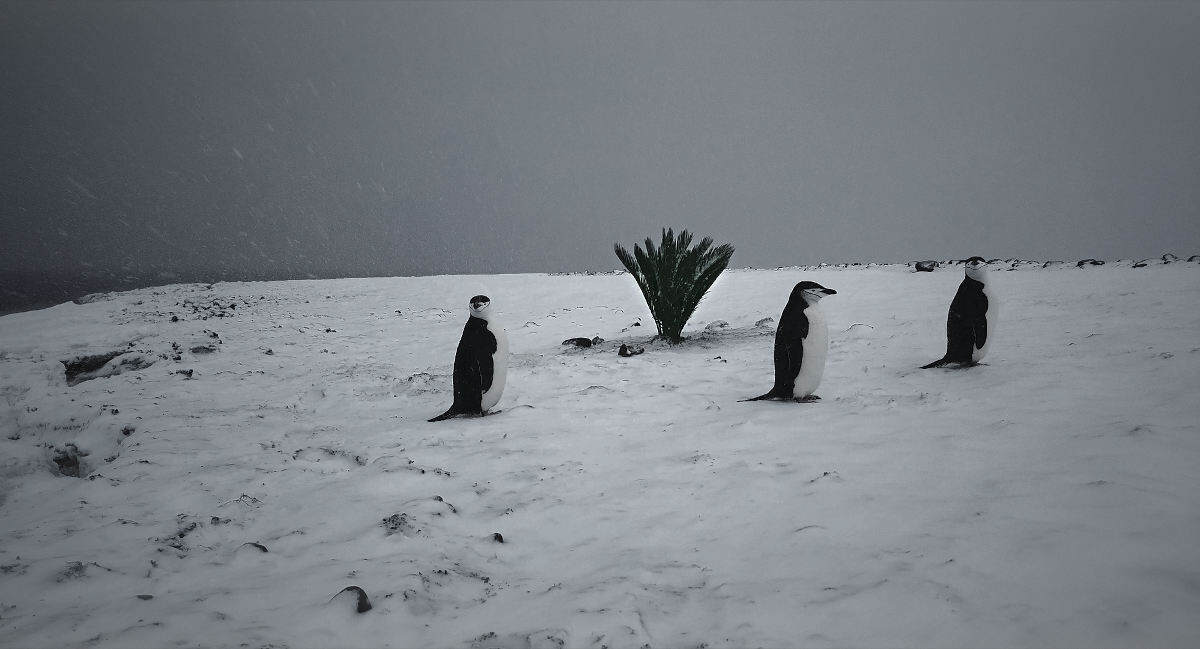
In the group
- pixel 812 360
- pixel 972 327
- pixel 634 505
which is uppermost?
pixel 972 327

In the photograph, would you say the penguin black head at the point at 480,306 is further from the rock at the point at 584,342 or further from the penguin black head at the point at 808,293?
the rock at the point at 584,342

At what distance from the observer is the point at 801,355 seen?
4641mm

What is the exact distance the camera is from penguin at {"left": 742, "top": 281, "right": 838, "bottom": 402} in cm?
465

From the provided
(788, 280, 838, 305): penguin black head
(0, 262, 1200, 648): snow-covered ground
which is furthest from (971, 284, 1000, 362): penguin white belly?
(788, 280, 838, 305): penguin black head

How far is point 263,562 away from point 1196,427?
4673 millimetres

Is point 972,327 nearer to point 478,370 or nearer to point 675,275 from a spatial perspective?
point 675,275

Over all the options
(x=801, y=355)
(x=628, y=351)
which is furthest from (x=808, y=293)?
(x=628, y=351)

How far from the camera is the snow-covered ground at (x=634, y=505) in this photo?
5.99 feet

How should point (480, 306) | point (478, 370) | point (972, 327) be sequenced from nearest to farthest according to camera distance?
point (478, 370), point (480, 306), point (972, 327)

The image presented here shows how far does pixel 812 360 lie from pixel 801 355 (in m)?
0.11

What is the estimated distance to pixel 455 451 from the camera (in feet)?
12.6

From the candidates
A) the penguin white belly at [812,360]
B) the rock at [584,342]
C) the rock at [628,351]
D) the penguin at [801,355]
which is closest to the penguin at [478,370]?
the penguin at [801,355]

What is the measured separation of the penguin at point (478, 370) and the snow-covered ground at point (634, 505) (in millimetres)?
390

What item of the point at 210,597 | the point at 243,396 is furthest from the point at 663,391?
the point at 243,396
